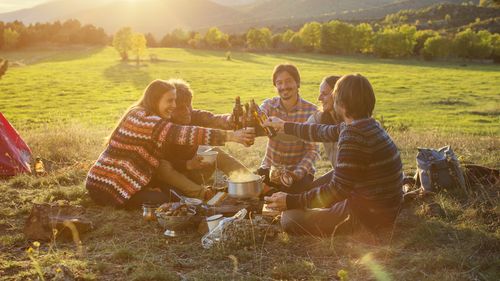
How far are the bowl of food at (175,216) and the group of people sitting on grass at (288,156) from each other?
692 mm

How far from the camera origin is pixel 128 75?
1759 inches

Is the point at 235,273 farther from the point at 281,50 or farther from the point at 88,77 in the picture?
the point at 281,50

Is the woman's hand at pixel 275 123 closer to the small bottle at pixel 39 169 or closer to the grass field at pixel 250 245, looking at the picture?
the grass field at pixel 250 245

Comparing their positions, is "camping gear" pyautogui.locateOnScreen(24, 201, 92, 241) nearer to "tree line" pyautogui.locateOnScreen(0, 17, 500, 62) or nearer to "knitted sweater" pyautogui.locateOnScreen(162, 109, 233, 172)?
"knitted sweater" pyautogui.locateOnScreen(162, 109, 233, 172)

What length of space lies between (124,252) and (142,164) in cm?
153

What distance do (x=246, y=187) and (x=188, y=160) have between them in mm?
1480

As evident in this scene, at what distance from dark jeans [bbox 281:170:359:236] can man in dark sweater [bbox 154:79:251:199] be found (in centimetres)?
161

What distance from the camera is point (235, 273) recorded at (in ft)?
15.5

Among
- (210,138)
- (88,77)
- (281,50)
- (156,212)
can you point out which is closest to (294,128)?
(210,138)

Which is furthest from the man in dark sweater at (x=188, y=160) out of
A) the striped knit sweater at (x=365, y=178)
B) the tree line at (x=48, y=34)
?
the tree line at (x=48, y=34)

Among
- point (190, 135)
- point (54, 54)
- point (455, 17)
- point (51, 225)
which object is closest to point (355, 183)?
point (190, 135)

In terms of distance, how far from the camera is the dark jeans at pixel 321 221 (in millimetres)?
5387

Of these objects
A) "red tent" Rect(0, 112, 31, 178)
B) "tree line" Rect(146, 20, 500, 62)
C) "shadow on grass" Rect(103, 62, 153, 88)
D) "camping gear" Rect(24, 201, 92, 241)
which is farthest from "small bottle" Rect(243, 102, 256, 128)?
"tree line" Rect(146, 20, 500, 62)

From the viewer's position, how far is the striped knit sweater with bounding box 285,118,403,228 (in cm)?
481
